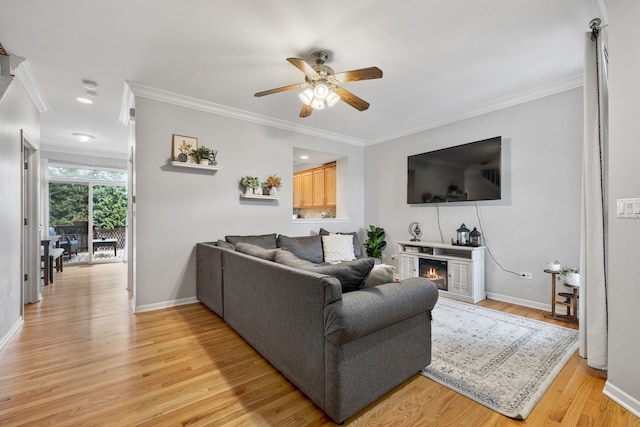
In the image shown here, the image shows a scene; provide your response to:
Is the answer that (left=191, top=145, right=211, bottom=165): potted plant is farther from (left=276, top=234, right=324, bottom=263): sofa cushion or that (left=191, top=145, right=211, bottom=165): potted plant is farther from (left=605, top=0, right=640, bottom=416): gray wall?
(left=605, top=0, right=640, bottom=416): gray wall

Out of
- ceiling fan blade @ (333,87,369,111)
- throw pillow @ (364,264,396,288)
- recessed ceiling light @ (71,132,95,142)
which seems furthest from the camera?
recessed ceiling light @ (71,132,95,142)

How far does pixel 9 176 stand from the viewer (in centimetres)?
275

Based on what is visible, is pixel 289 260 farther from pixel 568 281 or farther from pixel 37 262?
pixel 37 262

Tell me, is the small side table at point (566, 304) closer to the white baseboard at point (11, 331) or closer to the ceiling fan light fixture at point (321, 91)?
the ceiling fan light fixture at point (321, 91)

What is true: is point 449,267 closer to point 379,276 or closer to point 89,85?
point 379,276

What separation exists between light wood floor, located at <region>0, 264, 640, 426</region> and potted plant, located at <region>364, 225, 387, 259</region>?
9.87 feet

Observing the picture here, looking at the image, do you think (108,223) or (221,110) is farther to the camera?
(108,223)

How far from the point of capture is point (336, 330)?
1467 mm

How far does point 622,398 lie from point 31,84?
5.84 meters

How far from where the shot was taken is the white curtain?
6.84ft

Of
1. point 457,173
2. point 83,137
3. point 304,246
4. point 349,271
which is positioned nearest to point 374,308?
point 349,271

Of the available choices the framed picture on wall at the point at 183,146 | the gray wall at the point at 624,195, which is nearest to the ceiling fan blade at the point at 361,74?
the gray wall at the point at 624,195

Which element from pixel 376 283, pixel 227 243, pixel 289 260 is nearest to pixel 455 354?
pixel 376 283

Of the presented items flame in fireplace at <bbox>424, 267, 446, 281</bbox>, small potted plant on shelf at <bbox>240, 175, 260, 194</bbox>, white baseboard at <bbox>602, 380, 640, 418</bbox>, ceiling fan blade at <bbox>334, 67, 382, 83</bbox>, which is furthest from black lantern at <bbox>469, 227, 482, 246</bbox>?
small potted plant on shelf at <bbox>240, 175, 260, 194</bbox>
